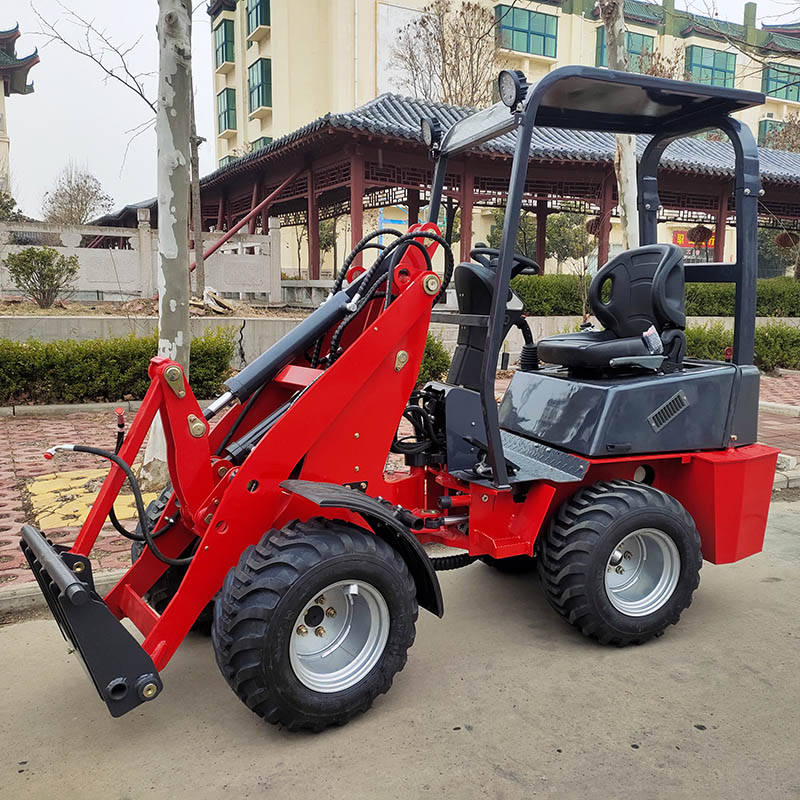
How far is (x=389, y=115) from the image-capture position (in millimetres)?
13461

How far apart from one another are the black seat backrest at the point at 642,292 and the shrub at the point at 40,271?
33.2 ft

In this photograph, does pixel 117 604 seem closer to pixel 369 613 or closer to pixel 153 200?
pixel 369 613

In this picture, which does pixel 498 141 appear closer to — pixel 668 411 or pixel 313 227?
pixel 313 227

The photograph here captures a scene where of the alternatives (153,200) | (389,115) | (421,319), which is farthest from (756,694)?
(153,200)

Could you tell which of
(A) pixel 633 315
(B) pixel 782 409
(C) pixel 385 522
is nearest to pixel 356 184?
(B) pixel 782 409

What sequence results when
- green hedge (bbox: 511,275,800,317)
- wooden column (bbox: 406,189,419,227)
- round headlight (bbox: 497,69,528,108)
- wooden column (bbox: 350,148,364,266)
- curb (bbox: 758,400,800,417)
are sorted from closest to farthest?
1. round headlight (bbox: 497,69,528,108)
2. curb (bbox: 758,400,800,417)
3. wooden column (bbox: 350,148,364,266)
4. green hedge (bbox: 511,275,800,317)
5. wooden column (bbox: 406,189,419,227)

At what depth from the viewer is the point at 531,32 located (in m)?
37.1

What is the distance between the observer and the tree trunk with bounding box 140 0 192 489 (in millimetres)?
5191

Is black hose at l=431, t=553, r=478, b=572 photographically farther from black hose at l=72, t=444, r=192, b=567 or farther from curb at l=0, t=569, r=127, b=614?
curb at l=0, t=569, r=127, b=614

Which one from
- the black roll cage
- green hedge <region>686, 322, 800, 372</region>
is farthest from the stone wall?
the black roll cage

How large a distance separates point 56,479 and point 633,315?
4584 mm

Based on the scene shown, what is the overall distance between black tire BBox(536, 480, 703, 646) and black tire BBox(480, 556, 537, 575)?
823mm

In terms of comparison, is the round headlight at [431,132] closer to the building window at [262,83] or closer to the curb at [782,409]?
the curb at [782,409]

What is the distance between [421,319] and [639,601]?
1.71 metres
